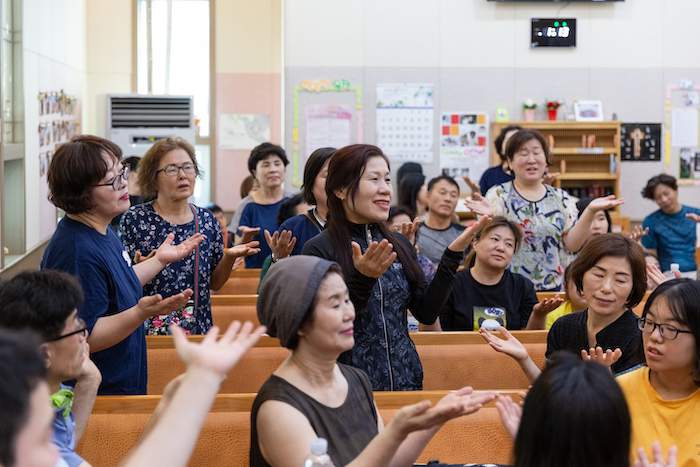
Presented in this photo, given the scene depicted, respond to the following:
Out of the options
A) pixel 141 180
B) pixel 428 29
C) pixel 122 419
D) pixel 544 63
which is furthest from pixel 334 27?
pixel 122 419

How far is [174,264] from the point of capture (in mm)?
3217

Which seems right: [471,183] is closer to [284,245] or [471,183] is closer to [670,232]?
[670,232]

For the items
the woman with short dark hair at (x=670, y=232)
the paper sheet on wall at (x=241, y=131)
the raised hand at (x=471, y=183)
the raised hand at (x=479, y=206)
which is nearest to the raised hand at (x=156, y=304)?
the raised hand at (x=479, y=206)

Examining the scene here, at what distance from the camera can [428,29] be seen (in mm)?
8211

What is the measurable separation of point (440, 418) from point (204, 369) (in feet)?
1.78

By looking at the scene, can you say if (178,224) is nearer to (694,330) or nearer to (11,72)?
(694,330)

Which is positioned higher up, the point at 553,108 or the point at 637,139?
the point at 553,108

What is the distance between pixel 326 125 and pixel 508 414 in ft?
22.0

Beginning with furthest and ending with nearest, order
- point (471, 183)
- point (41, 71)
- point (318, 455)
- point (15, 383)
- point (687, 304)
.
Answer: point (41, 71) → point (471, 183) → point (687, 304) → point (318, 455) → point (15, 383)

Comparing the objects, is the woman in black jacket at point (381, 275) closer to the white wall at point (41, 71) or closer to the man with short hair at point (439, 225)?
the man with short hair at point (439, 225)

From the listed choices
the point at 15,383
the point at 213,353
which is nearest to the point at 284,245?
the point at 213,353

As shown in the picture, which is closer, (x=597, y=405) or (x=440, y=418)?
(x=597, y=405)

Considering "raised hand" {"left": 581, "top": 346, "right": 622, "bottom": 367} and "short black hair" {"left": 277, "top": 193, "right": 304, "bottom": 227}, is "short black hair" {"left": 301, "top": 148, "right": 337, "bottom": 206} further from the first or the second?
"raised hand" {"left": 581, "top": 346, "right": 622, "bottom": 367}

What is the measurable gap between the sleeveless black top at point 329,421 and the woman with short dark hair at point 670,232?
5.18 metres
